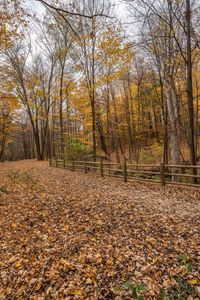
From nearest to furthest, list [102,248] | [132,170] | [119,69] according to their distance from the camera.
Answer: [102,248] < [132,170] < [119,69]

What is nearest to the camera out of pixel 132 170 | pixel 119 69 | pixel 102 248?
pixel 102 248

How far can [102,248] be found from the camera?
3682 millimetres

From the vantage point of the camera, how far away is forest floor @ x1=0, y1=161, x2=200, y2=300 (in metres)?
2.78

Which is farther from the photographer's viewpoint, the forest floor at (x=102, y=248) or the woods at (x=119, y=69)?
the woods at (x=119, y=69)

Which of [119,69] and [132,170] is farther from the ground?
[119,69]

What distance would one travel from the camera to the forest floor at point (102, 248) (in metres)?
2.78

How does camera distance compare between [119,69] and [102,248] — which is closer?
[102,248]

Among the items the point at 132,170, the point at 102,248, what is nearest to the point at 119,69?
the point at 132,170

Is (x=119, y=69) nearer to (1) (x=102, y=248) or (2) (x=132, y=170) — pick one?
(2) (x=132, y=170)

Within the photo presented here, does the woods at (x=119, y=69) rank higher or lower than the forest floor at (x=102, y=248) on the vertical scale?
higher

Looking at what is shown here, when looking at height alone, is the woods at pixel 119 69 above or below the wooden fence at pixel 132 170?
above

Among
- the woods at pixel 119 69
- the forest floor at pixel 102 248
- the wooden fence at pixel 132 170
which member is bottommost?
the forest floor at pixel 102 248

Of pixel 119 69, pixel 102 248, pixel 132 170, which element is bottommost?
pixel 102 248

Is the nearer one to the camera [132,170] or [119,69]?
[132,170]
